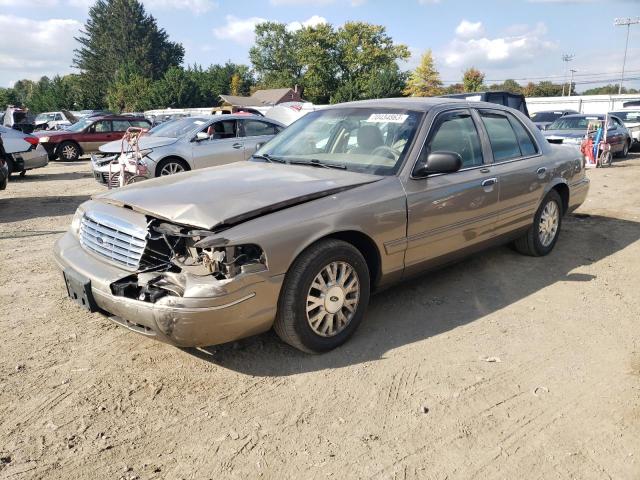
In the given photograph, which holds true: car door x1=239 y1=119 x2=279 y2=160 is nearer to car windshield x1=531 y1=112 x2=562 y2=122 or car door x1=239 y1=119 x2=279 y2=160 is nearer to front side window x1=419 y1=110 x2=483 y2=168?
front side window x1=419 y1=110 x2=483 y2=168

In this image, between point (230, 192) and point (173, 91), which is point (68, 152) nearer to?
point (230, 192)

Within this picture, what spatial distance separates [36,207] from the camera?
358 inches

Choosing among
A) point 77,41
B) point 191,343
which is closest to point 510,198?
point 191,343

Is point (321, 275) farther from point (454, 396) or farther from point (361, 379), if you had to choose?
point (454, 396)

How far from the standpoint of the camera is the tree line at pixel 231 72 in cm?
6644

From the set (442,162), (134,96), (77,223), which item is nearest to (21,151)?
(77,223)

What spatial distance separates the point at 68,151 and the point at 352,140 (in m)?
16.1

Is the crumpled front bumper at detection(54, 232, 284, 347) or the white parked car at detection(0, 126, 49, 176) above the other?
the white parked car at detection(0, 126, 49, 176)

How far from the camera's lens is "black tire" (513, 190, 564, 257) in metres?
5.40

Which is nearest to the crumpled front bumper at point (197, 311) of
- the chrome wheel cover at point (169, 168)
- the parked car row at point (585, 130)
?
the chrome wheel cover at point (169, 168)

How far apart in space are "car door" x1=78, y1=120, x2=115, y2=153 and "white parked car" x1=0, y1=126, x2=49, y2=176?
17.7 ft

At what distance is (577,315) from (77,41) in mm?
99650

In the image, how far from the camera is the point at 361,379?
3244 mm

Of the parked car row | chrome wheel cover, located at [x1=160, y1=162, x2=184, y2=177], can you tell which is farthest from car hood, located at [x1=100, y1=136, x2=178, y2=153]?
the parked car row
